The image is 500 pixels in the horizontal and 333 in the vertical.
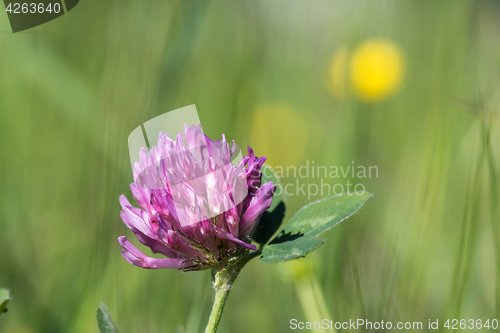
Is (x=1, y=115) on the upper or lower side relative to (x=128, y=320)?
upper

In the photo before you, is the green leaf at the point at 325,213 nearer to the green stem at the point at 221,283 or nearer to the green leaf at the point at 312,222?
the green leaf at the point at 312,222

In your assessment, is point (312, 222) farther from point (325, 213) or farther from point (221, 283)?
point (221, 283)

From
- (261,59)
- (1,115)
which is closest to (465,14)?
(261,59)

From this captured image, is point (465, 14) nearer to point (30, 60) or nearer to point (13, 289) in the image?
point (30, 60)

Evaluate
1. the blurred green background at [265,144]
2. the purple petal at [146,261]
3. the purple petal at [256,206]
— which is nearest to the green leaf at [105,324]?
the purple petal at [146,261]

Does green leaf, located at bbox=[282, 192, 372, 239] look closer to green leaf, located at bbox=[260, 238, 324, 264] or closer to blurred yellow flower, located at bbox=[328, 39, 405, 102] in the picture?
Answer: green leaf, located at bbox=[260, 238, 324, 264]

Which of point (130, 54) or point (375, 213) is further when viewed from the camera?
point (375, 213)
